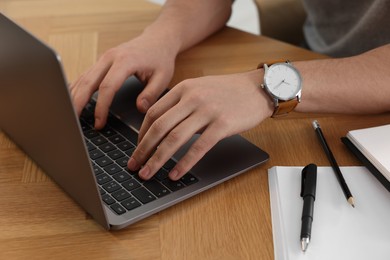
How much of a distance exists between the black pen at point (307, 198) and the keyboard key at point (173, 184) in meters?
0.17

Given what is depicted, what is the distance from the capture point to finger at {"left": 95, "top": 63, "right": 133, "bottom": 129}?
956 millimetres

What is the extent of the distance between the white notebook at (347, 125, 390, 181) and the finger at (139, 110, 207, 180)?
250mm

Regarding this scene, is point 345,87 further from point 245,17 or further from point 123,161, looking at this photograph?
point 245,17

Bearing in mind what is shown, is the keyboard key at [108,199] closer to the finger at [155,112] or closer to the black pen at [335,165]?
the finger at [155,112]

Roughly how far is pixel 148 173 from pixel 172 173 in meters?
0.03

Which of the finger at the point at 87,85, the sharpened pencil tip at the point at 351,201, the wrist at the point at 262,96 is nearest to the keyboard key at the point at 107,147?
the finger at the point at 87,85

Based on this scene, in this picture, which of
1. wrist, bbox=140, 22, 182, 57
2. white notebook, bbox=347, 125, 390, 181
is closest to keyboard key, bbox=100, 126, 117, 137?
wrist, bbox=140, 22, 182, 57

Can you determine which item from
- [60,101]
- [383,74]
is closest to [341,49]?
[383,74]

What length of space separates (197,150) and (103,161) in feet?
0.46

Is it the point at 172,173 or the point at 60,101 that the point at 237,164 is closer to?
the point at 172,173

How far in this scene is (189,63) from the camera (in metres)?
1.17

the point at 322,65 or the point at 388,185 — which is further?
the point at 322,65

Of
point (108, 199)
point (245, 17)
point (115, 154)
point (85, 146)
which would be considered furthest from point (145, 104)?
point (245, 17)

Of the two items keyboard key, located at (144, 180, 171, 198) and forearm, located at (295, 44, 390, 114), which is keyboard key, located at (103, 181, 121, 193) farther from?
forearm, located at (295, 44, 390, 114)
